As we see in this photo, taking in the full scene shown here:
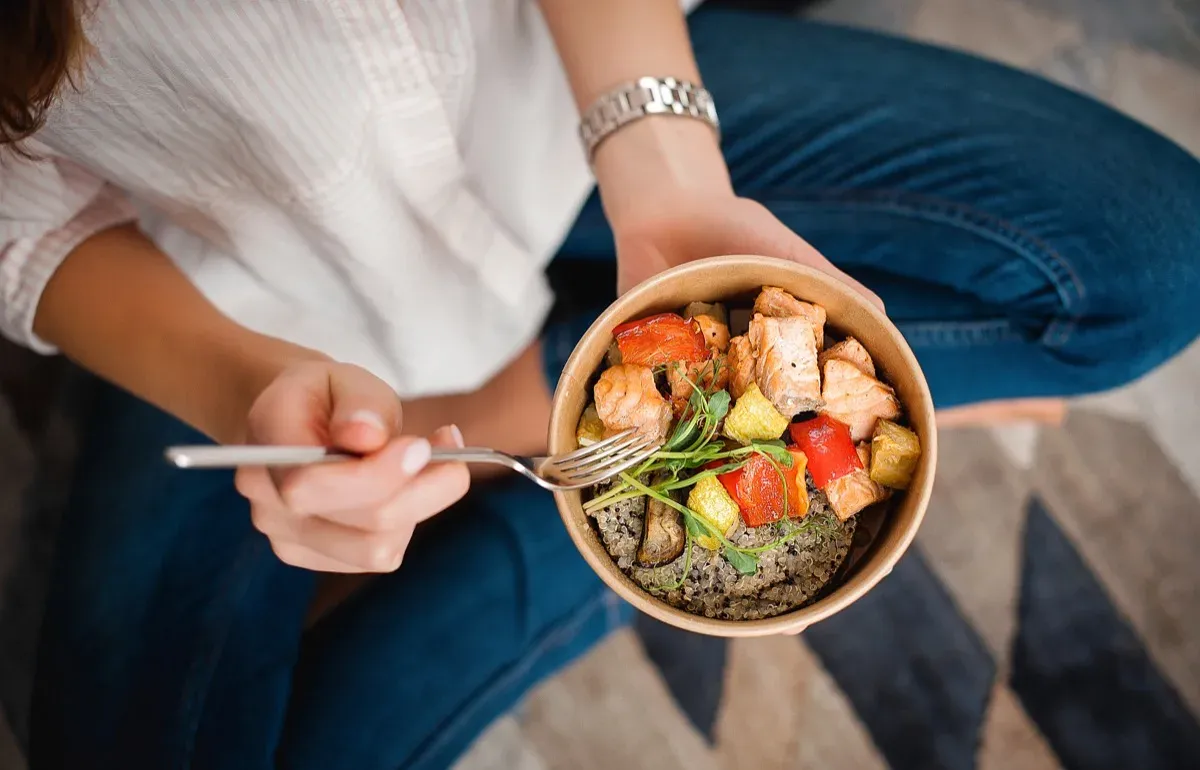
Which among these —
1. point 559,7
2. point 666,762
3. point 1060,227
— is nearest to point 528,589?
point 666,762

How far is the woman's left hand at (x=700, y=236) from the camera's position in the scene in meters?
0.76

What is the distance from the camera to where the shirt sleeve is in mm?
750

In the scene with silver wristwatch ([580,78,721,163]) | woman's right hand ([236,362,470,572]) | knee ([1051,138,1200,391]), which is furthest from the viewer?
knee ([1051,138,1200,391])

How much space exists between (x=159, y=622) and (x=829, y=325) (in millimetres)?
942

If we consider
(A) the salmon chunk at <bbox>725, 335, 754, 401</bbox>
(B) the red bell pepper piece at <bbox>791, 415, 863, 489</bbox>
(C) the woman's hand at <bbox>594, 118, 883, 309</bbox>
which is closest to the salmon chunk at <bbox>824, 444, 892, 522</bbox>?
(B) the red bell pepper piece at <bbox>791, 415, 863, 489</bbox>

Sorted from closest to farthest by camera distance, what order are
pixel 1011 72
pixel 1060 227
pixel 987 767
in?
pixel 1060 227 < pixel 1011 72 < pixel 987 767

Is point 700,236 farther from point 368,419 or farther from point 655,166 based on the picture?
point 368,419

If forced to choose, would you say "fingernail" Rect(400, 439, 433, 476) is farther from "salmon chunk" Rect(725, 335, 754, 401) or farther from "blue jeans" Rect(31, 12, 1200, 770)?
"blue jeans" Rect(31, 12, 1200, 770)

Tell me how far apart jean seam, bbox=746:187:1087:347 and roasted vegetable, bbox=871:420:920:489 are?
0.46 meters

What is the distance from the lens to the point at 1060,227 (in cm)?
99

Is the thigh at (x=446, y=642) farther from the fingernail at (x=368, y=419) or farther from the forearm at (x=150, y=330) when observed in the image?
the fingernail at (x=368, y=419)

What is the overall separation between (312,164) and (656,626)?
39.5 inches

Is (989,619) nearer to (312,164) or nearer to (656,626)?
(656,626)

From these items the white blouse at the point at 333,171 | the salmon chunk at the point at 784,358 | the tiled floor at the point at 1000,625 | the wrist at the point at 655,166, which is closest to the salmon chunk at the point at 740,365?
the salmon chunk at the point at 784,358
